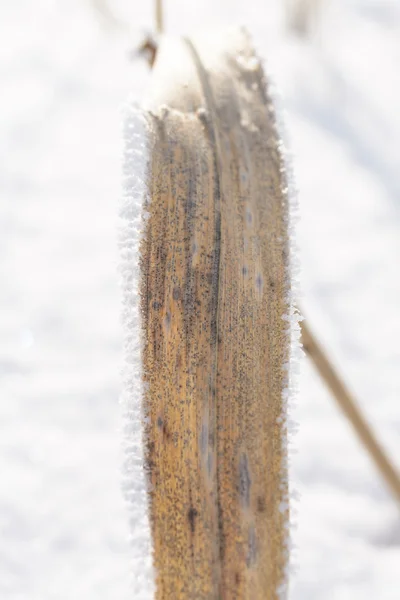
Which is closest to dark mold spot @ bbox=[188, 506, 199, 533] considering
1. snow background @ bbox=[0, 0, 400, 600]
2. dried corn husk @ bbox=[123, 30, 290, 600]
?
dried corn husk @ bbox=[123, 30, 290, 600]

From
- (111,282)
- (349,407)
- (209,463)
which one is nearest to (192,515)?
(209,463)

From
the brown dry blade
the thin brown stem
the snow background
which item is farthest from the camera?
the snow background

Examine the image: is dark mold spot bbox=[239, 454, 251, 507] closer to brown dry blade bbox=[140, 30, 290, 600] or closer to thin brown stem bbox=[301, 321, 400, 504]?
brown dry blade bbox=[140, 30, 290, 600]

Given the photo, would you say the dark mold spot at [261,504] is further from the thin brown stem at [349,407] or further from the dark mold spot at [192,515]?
the thin brown stem at [349,407]

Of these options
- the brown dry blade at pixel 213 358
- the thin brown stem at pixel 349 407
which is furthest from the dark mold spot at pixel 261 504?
the thin brown stem at pixel 349 407

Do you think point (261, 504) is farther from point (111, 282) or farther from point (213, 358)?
point (111, 282)

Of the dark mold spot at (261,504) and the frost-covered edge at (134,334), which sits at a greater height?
the frost-covered edge at (134,334)

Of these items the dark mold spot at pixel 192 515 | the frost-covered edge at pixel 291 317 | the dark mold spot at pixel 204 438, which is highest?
the frost-covered edge at pixel 291 317
